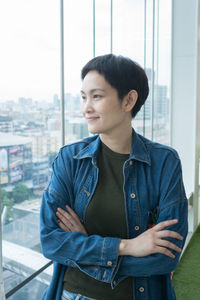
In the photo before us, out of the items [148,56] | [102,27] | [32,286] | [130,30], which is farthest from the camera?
[148,56]

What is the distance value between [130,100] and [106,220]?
0.47 m

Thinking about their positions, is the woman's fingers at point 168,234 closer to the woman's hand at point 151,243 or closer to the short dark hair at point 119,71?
the woman's hand at point 151,243

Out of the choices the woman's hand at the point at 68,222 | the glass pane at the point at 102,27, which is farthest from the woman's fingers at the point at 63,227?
the glass pane at the point at 102,27

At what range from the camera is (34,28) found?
5.70 ft

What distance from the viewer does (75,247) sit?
1.17m

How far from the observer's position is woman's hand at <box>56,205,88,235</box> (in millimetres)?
1241

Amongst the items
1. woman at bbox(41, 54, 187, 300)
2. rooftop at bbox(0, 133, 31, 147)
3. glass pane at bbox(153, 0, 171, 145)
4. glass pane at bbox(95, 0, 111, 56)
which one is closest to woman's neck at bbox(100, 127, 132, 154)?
woman at bbox(41, 54, 187, 300)

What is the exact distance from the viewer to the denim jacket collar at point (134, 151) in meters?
1.26

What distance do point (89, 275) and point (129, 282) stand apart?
15cm

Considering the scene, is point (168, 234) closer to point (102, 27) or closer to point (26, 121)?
point (26, 121)

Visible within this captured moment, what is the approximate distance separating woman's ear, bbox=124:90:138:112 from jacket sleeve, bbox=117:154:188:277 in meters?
0.26

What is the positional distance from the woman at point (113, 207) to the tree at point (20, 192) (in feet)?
1.35

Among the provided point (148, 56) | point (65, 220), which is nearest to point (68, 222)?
point (65, 220)

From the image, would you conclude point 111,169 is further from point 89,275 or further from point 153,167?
point 89,275
